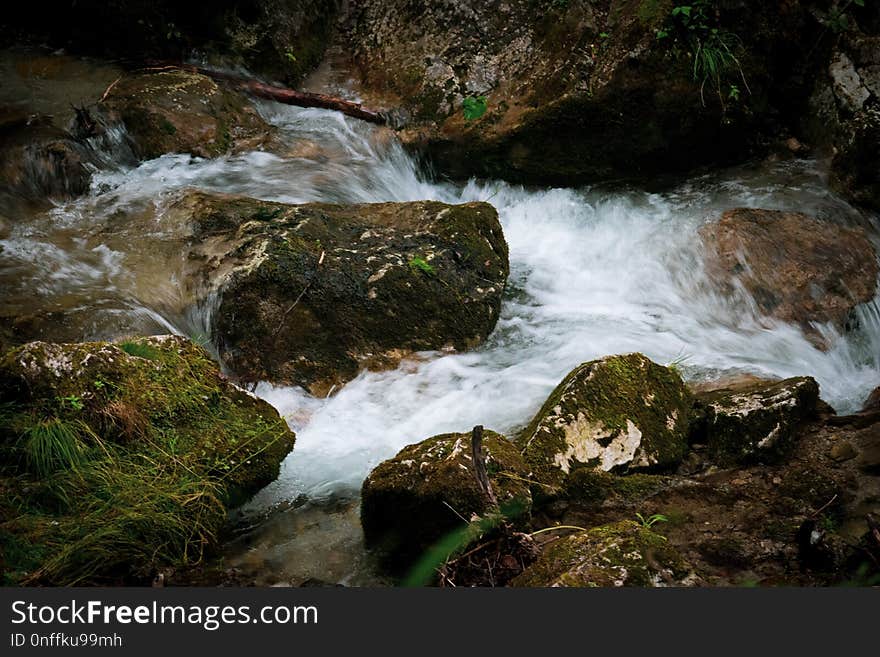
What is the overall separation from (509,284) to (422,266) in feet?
3.75

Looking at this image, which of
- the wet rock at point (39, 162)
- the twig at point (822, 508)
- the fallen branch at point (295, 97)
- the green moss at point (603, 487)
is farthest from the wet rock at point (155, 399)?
the fallen branch at point (295, 97)

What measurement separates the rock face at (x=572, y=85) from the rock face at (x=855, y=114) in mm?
430

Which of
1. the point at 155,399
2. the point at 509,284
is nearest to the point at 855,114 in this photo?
the point at 509,284

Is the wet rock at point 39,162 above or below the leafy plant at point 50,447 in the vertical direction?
above

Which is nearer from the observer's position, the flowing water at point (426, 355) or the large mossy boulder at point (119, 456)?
the large mossy boulder at point (119, 456)

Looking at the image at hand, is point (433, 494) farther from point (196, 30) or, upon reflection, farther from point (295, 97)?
point (196, 30)

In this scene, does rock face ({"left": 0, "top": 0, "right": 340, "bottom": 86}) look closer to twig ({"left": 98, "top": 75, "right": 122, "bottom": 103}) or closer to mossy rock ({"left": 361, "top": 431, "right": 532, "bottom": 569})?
twig ({"left": 98, "top": 75, "right": 122, "bottom": 103})

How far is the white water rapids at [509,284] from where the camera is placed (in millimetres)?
4605

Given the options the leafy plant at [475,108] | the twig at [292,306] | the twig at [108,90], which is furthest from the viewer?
the leafy plant at [475,108]

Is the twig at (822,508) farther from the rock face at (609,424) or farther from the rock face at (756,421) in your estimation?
the rock face at (609,424)

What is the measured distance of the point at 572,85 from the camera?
22.4ft

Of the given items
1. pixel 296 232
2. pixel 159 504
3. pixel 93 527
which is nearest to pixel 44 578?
pixel 93 527

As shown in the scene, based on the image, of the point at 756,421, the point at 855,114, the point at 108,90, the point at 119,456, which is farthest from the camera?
the point at 108,90

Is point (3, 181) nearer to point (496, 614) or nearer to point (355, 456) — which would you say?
point (355, 456)
